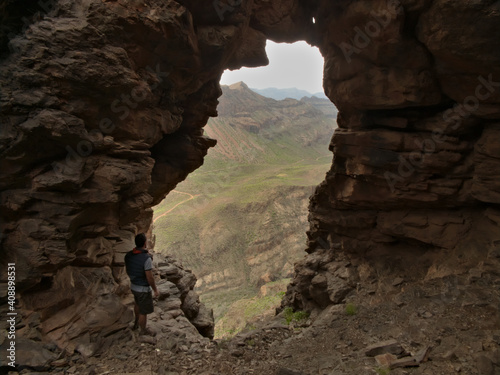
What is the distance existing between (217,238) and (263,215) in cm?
884

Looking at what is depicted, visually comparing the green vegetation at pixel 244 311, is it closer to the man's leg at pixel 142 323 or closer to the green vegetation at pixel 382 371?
the man's leg at pixel 142 323

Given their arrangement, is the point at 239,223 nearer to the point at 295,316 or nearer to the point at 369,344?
the point at 295,316

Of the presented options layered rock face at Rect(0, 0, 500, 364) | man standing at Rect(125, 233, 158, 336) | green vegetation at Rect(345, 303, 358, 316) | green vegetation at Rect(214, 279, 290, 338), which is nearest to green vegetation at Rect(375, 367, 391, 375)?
green vegetation at Rect(345, 303, 358, 316)

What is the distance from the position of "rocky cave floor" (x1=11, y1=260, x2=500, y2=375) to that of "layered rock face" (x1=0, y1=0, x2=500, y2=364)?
87 cm

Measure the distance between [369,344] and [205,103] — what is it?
427 inches

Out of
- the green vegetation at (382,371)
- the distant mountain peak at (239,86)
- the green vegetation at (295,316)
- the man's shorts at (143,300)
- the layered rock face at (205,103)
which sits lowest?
the green vegetation at (295,316)

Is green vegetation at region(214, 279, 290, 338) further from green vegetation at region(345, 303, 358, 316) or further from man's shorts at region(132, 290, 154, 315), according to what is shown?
man's shorts at region(132, 290, 154, 315)

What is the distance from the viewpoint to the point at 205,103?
44.6ft

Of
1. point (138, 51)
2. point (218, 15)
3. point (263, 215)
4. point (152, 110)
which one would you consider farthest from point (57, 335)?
point (263, 215)

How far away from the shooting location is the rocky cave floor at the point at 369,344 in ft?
22.3

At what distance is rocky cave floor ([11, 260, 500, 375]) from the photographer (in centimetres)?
679

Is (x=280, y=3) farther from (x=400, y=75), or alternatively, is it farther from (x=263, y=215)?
(x=263, y=215)

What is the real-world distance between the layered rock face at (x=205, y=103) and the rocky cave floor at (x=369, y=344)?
0.87 meters

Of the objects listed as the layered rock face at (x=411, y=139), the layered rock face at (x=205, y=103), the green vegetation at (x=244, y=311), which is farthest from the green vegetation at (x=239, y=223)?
the layered rock face at (x=205, y=103)
